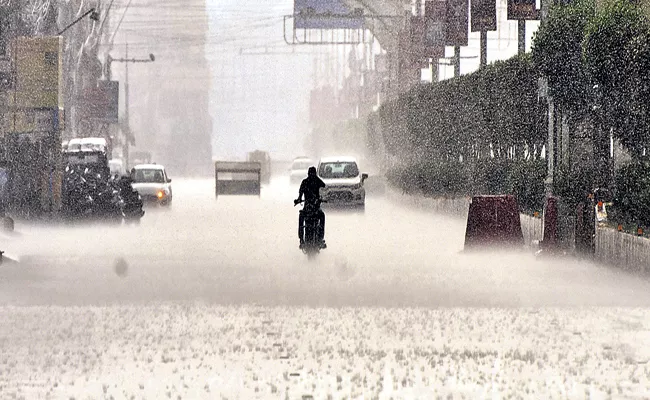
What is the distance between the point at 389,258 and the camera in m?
25.2

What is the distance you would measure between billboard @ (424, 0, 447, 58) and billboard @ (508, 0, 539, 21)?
19.5 m

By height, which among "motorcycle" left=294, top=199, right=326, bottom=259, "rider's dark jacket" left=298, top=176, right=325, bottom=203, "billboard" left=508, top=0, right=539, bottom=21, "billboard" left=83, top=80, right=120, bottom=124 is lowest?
"motorcycle" left=294, top=199, right=326, bottom=259

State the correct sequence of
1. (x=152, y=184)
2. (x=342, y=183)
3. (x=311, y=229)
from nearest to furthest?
(x=311, y=229) < (x=342, y=183) < (x=152, y=184)

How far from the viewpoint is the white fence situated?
2080cm

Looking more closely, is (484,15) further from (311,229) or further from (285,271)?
(285,271)

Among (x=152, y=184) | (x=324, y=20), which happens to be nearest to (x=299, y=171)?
(x=324, y=20)

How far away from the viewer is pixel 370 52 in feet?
447

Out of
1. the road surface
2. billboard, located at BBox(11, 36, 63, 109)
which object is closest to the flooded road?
the road surface

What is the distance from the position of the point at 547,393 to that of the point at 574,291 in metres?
8.37

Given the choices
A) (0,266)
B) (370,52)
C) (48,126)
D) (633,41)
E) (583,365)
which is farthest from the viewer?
(370,52)

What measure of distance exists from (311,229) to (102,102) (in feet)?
289

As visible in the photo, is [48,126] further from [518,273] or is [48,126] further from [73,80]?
[73,80]

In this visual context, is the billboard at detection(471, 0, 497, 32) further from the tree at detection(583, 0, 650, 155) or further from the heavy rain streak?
the tree at detection(583, 0, 650, 155)

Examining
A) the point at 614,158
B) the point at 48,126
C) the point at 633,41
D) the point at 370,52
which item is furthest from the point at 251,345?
the point at 370,52
